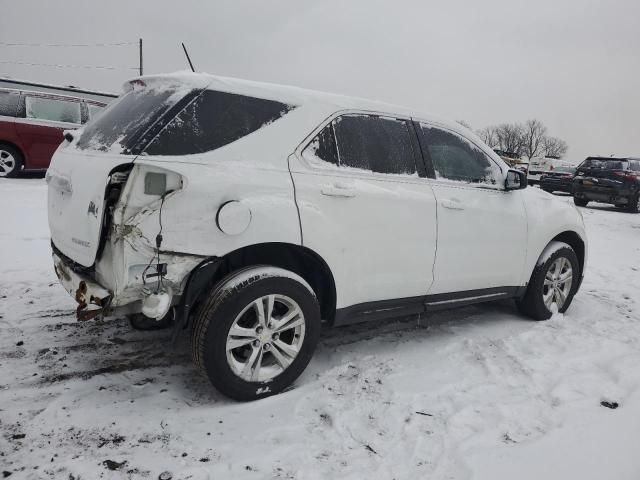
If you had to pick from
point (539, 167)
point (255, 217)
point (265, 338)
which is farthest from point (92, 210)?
point (539, 167)

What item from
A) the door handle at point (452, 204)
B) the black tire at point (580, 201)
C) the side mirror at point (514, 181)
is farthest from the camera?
Answer: the black tire at point (580, 201)

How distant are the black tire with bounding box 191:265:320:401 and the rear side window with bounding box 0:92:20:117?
30.2 ft

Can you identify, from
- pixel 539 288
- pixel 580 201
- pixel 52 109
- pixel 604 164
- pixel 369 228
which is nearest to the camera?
pixel 369 228

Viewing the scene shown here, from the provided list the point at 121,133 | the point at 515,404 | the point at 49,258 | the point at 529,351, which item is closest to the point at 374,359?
the point at 515,404

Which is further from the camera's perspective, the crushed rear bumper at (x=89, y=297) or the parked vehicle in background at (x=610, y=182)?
the parked vehicle in background at (x=610, y=182)

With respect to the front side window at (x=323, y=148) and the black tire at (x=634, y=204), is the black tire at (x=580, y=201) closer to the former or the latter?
the black tire at (x=634, y=204)

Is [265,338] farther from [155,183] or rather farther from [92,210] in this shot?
[92,210]

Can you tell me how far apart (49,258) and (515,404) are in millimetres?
4763

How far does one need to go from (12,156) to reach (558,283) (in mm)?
10139

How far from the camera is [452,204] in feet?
11.1

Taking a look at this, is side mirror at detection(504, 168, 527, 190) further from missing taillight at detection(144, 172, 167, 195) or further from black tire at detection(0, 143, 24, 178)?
black tire at detection(0, 143, 24, 178)

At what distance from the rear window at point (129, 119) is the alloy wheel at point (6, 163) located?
26.5 feet

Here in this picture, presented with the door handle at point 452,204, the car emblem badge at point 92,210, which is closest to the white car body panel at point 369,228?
the door handle at point 452,204

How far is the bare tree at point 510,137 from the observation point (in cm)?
8181
